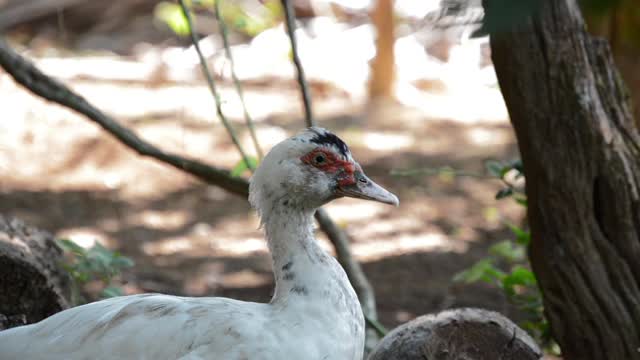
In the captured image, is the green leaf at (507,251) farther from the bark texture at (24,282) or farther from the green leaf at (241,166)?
the bark texture at (24,282)

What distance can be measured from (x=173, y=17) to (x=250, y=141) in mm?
1129

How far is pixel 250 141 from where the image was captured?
794 centimetres

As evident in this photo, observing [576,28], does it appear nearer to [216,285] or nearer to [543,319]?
[543,319]

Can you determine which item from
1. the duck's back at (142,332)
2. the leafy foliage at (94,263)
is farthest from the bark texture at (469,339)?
the leafy foliage at (94,263)

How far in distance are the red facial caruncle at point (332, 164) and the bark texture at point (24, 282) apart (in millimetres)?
1173

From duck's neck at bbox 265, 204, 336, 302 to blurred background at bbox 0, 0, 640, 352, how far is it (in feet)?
3.73

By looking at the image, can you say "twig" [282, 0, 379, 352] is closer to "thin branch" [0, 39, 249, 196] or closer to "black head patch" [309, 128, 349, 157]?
"thin branch" [0, 39, 249, 196]

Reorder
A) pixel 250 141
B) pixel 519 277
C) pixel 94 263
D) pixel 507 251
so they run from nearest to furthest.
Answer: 1. pixel 94 263
2. pixel 519 277
3. pixel 507 251
4. pixel 250 141

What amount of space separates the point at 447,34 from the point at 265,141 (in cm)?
675

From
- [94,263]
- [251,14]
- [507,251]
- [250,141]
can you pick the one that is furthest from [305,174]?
[251,14]

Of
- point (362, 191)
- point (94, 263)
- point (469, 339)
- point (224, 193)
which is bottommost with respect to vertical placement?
point (224, 193)

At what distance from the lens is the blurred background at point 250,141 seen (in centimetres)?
607

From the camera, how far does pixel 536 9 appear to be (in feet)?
3.99

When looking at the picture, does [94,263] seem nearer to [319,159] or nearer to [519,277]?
[319,159]
